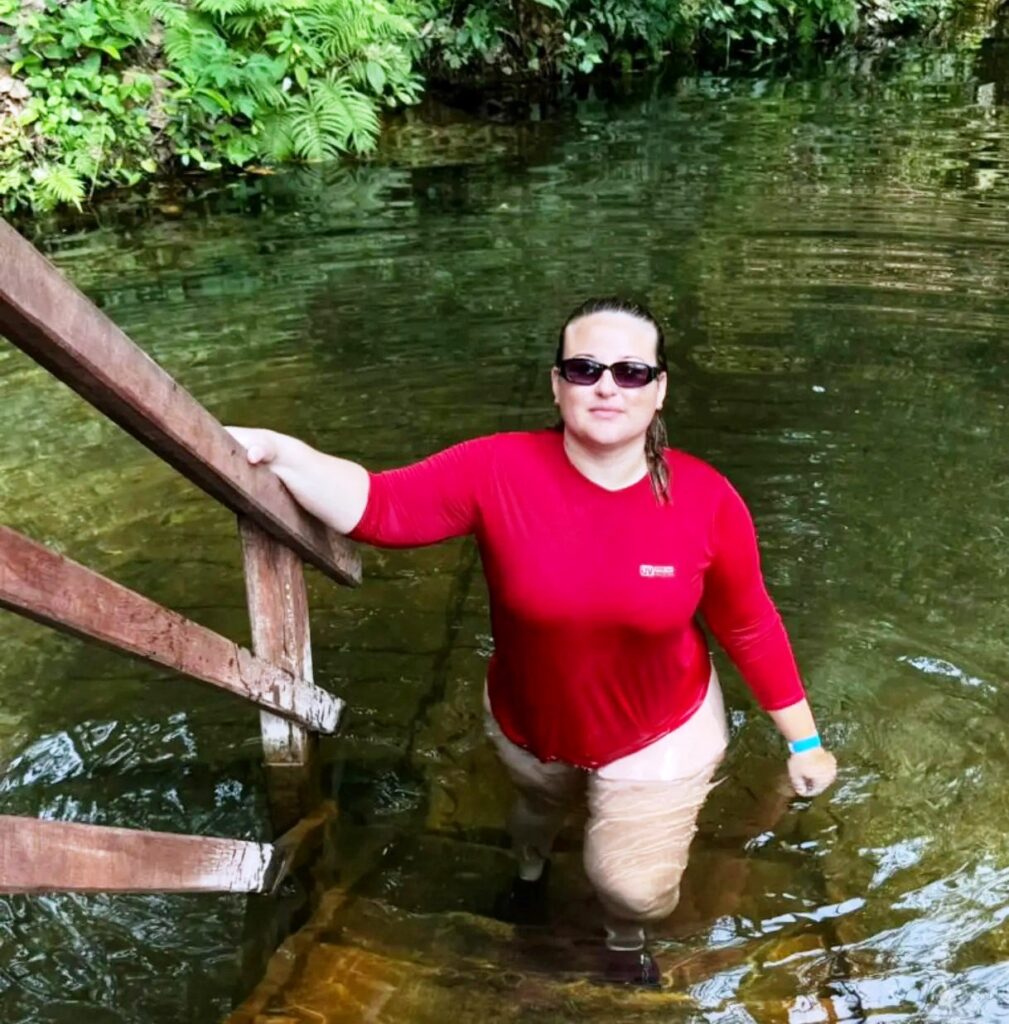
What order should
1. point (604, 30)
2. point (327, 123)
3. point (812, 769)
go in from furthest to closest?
point (604, 30) → point (327, 123) → point (812, 769)

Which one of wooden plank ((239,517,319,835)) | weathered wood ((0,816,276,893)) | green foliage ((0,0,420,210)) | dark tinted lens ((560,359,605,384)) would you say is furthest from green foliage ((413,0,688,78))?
weathered wood ((0,816,276,893))

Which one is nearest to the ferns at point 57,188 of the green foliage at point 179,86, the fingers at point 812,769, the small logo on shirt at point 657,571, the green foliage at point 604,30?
the green foliage at point 179,86

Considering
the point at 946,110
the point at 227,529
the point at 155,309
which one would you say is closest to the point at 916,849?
the point at 227,529

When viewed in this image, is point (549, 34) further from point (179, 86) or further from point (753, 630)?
point (753, 630)

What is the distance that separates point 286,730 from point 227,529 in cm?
188

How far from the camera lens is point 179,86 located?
1144 cm

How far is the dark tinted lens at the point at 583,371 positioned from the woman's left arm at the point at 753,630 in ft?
1.45

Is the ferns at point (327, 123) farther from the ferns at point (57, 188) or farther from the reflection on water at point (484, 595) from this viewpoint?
the ferns at point (57, 188)

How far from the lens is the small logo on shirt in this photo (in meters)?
2.51

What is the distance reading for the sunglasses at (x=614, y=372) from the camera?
243 cm

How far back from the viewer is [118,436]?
5.71 meters

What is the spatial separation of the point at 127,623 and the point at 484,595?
231cm

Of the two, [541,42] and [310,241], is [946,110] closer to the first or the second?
[541,42]

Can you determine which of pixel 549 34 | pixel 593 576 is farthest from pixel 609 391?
pixel 549 34
